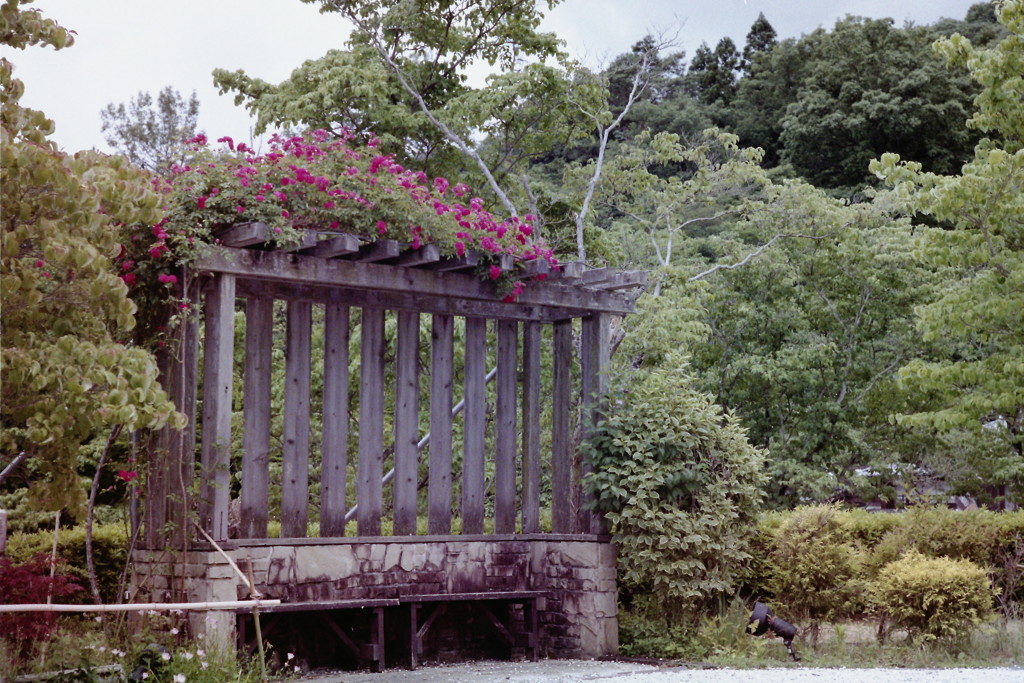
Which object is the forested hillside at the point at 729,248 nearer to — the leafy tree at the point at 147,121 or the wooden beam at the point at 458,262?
the wooden beam at the point at 458,262

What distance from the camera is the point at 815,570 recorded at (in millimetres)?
8328

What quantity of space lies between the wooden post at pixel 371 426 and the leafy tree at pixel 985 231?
17.1 ft

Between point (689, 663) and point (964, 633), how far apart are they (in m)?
2.21

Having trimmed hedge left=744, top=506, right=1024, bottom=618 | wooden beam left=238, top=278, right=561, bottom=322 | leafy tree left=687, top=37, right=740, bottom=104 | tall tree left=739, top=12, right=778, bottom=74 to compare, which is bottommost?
trimmed hedge left=744, top=506, right=1024, bottom=618

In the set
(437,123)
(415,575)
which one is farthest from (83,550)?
(437,123)

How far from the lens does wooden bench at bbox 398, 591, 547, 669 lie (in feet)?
24.5

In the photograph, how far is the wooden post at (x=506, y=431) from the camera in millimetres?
8445

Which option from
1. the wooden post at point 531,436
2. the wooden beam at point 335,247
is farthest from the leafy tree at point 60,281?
the wooden post at point 531,436

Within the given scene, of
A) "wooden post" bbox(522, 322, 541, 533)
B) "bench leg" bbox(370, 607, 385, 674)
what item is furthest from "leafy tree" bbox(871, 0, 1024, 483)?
"bench leg" bbox(370, 607, 385, 674)

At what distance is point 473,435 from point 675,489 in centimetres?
165

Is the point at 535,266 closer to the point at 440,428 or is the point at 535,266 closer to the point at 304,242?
the point at 440,428

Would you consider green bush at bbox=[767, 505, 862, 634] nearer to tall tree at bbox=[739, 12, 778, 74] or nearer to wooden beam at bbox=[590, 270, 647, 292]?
wooden beam at bbox=[590, 270, 647, 292]

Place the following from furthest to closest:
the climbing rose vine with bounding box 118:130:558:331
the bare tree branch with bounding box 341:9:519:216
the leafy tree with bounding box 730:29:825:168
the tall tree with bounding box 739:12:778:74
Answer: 1. the tall tree with bounding box 739:12:778:74
2. the leafy tree with bounding box 730:29:825:168
3. the bare tree branch with bounding box 341:9:519:216
4. the climbing rose vine with bounding box 118:130:558:331

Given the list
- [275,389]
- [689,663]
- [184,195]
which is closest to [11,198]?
[184,195]
